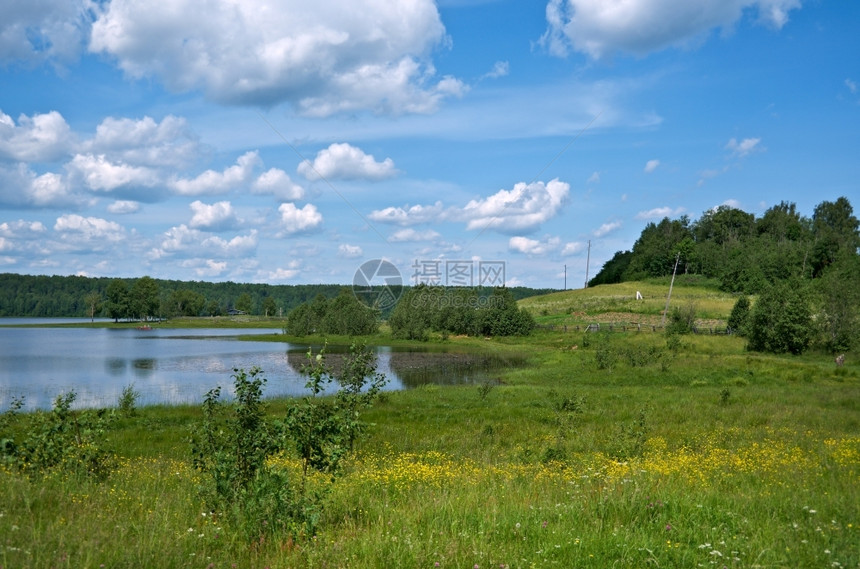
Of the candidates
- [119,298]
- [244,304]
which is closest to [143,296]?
[119,298]

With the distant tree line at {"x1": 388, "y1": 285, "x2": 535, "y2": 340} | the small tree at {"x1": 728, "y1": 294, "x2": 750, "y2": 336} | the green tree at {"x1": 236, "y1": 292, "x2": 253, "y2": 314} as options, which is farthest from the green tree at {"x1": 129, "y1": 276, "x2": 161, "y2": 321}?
the small tree at {"x1": 728, "y1": 294, "x2": 750, "y2": 336}

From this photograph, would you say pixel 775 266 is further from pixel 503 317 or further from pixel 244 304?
pixel 244 304

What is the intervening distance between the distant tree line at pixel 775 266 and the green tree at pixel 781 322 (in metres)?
0.07

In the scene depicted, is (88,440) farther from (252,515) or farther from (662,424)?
(662,424)

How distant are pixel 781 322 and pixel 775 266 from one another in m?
74.5

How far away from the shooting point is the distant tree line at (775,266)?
46.2 metres

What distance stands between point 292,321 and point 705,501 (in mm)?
96414

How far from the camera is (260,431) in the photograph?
7.78 metres

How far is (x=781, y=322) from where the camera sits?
151 ft

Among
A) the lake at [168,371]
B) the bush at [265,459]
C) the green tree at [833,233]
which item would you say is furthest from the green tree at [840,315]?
the green tree at [833,233]

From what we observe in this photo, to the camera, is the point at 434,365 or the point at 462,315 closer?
the point at 434,365

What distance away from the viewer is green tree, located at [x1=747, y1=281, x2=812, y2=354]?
151ft

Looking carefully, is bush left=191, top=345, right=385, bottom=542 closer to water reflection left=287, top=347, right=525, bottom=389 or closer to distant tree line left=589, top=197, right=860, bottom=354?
water reflection left=287, top=347, right=525, bottom=389

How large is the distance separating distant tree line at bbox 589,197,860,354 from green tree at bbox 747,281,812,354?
0.24 feet
